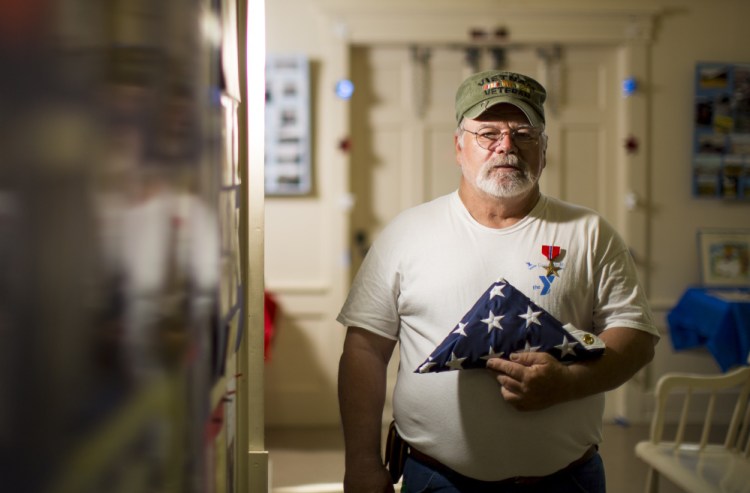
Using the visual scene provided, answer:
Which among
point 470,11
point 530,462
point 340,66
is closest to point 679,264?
point 470,11

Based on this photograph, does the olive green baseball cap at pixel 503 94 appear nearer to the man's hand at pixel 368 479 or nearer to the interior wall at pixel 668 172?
the man's hand at pixel 368 479

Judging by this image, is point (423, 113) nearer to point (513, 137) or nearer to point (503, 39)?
point (503, 39)

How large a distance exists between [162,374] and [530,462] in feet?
3.73

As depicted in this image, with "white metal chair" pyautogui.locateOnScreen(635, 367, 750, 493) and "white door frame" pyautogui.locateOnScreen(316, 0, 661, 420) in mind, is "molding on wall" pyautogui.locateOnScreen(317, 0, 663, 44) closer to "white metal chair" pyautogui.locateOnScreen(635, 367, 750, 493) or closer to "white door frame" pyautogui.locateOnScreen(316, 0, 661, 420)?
"white door frame" pyautogui.locateOnScreen(316, 0, 661, 420)

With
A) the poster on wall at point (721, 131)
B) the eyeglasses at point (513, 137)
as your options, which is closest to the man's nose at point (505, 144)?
the eyeglasses at point (513, 137)

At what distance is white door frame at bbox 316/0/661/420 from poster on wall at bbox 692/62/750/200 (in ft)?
0.97

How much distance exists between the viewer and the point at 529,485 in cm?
144

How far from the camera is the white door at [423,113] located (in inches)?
170

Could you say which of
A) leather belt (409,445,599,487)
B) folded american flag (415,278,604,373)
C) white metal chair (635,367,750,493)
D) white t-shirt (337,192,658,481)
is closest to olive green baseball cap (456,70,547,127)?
white t-shirt (337,192,658,481)

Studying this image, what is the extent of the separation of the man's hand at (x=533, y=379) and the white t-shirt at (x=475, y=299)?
2.0 inches

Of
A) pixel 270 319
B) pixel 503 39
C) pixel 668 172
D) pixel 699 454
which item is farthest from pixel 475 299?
pixel 668 172

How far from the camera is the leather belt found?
4.74 feet

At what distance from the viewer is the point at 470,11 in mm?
4230

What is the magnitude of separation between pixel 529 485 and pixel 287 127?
3099mm
